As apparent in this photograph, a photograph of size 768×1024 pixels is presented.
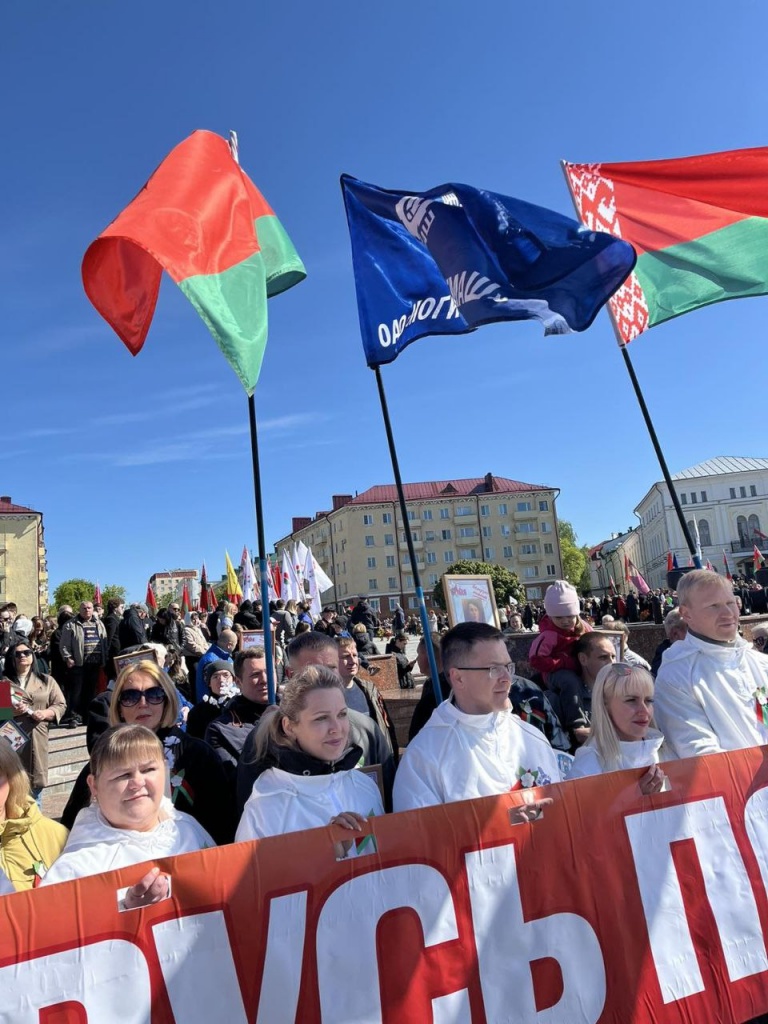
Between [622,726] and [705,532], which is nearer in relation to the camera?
[622,726]

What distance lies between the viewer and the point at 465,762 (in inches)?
130

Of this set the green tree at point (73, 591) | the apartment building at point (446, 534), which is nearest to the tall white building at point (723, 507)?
the apartment building at point (446, 534)

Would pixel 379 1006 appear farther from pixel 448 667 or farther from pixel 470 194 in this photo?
pixel 470 194

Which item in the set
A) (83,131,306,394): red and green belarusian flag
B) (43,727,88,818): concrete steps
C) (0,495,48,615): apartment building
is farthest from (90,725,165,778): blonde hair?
(0,495,48,615): apartment building

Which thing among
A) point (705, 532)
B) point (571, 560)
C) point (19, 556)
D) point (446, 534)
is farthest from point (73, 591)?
point (705, 532)

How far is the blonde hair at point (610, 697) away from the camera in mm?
3648

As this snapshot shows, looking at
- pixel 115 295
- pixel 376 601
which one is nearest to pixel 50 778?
pixel 115 295

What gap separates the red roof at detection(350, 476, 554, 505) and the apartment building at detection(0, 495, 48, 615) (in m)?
37.1

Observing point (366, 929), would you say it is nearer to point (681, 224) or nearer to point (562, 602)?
point (562, 602)

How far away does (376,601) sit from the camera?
318 feet

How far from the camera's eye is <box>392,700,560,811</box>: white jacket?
3.24m

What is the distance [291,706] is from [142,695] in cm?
136

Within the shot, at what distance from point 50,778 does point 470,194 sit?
26.9 feet

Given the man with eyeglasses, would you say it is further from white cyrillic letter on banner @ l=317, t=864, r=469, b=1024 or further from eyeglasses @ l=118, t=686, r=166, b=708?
eyeglasses @ l=118, t=686, r=166, b=708
